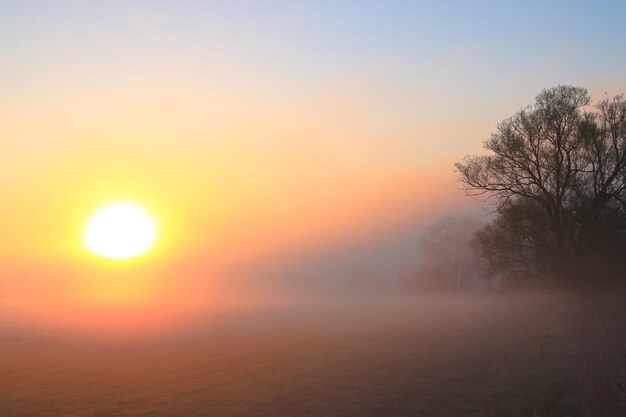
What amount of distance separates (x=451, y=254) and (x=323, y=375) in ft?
295

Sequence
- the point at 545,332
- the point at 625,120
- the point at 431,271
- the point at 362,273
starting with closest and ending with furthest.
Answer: the point at 545,332 → the point at 625,120 → the point at 431,271 → the point at 362,273

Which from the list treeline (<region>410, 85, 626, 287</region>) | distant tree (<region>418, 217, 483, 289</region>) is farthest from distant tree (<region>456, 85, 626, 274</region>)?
distant tree (<region>418, 217, 483, 289</region>)

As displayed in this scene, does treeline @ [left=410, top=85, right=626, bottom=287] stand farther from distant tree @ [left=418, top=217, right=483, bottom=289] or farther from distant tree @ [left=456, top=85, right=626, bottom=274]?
distant tree @ [left=418, top=217, right=483, bottom=289]

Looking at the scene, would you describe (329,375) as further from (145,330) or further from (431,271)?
(431,271)

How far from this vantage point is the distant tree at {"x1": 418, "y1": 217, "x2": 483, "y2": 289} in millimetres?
104062

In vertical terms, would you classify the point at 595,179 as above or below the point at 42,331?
above

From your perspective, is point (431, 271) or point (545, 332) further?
point (431, 271)

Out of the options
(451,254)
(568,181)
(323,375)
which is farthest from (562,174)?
(451,254)

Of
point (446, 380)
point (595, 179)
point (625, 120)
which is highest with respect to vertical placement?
point (625, 120)

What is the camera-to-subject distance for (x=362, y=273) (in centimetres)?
16375

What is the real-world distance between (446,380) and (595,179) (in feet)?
56.3

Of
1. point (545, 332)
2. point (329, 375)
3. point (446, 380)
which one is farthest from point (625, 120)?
point (329, 375)

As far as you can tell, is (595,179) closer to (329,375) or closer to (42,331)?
(329,375)

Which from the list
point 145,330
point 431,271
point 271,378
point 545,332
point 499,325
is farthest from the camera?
point 431,271
